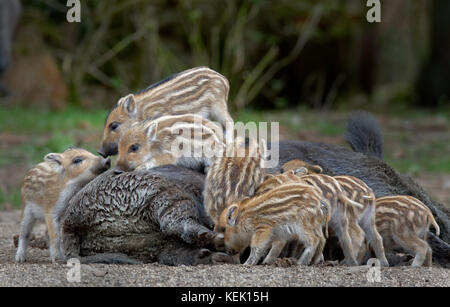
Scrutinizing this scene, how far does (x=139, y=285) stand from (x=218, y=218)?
2.66 ft

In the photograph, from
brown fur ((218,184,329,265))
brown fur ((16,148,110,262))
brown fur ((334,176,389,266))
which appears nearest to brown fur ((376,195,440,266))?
brown fur ((334,176,389,266))

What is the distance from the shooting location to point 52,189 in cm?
Answer: 510

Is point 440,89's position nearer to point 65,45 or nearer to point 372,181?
point 65,45

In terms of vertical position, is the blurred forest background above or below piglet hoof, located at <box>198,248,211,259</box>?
above

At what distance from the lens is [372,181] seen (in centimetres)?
543

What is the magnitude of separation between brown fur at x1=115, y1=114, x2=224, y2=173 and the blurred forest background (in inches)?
195

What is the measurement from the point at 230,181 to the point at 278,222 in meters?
0.44

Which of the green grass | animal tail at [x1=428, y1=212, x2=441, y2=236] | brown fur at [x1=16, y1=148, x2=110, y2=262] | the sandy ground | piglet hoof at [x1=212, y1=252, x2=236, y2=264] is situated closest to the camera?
the sandy ground

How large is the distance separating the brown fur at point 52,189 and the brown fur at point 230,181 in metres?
1.03

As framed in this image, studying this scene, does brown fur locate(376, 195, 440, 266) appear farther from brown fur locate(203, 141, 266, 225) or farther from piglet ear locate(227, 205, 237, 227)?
piglet ear locate(227, 205, 237, 227)

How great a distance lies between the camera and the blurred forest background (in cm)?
1205

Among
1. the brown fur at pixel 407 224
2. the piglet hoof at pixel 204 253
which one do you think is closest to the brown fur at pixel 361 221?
the brown fur at pixel 407 224

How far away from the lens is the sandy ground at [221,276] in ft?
12.8
